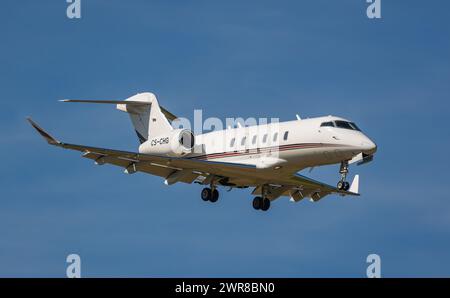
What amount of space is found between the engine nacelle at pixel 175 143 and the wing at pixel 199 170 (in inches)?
22.5

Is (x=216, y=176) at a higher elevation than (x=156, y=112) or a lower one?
lower

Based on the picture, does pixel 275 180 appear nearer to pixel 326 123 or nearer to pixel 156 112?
pixel 326 123

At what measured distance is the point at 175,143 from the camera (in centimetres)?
3697

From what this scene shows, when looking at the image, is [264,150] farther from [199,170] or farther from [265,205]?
[265,205]

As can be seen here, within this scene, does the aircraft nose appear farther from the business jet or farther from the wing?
the wing

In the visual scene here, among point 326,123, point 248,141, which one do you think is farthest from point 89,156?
point 326,123

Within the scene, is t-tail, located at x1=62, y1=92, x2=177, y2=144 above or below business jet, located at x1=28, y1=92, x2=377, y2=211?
above

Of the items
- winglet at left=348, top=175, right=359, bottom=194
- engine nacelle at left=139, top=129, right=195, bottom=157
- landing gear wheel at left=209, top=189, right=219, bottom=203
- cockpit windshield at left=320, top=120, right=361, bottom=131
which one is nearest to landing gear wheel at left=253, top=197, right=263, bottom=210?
landing gear wheel at left=209, top=189, right=219, bottom=203

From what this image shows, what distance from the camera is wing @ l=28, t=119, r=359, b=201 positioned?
34.8 m

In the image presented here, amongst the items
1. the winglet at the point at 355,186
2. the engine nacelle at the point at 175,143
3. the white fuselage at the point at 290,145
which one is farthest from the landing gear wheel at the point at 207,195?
the winglet at the point at 355,186

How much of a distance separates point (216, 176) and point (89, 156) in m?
4.87

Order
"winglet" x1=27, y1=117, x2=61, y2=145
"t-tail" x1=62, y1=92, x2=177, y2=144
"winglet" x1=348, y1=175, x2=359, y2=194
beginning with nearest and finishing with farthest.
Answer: "winglet" x1=27, y1=117, x2=61, y2=145 → "t-tail" x1=62, y1=92, x2=177, y2=144 → "winglet" x1=348, y1=175, x2=359, y2=194

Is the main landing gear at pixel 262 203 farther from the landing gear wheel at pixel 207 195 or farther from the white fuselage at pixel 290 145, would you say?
the white fuselage at pixel 290 145

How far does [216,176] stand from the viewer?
3669cm
